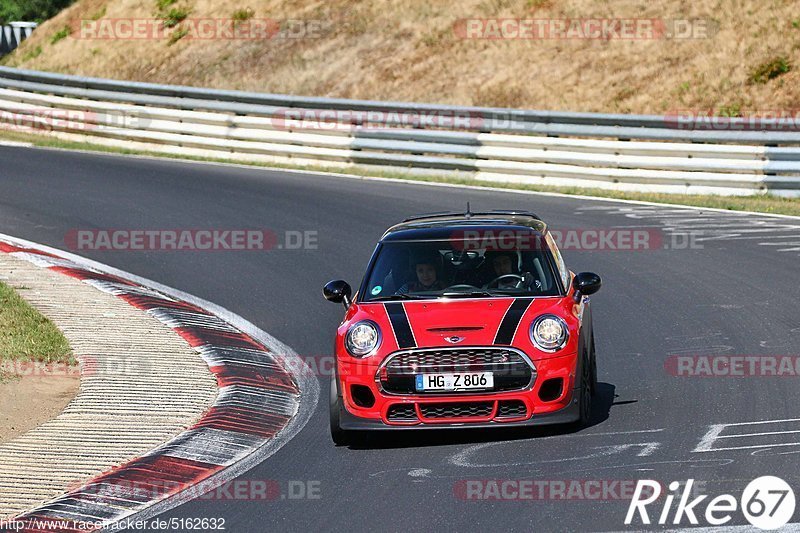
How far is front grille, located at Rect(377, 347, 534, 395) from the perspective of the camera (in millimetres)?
8117

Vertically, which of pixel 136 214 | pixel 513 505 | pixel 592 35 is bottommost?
pixel 513 505

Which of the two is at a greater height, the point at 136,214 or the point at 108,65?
the point at 108,65

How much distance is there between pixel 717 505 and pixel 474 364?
1987 millimetres

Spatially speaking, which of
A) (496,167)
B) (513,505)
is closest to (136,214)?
(496,167)

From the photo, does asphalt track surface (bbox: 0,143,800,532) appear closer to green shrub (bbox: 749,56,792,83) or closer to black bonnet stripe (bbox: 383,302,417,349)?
black bonnet stripe (bbox: 383,302,417,349)

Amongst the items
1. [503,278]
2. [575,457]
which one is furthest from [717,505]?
[503,278]

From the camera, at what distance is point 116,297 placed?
1303 centimetres

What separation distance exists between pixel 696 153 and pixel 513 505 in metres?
13.5

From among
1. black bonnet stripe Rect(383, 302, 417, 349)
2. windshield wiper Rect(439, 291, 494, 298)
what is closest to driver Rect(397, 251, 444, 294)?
windshield wiper Rect(439, 291, 494, 298)

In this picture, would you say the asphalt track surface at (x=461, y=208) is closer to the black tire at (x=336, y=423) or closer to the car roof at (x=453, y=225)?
the black tire at (x=336, y=423)

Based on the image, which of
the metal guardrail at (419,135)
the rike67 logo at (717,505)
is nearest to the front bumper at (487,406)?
the rike67 logo at (717,505)

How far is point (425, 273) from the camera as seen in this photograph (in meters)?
9.10

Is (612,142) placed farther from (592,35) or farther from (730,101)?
(592,35)

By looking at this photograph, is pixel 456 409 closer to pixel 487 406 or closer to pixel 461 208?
pixel 487 406
